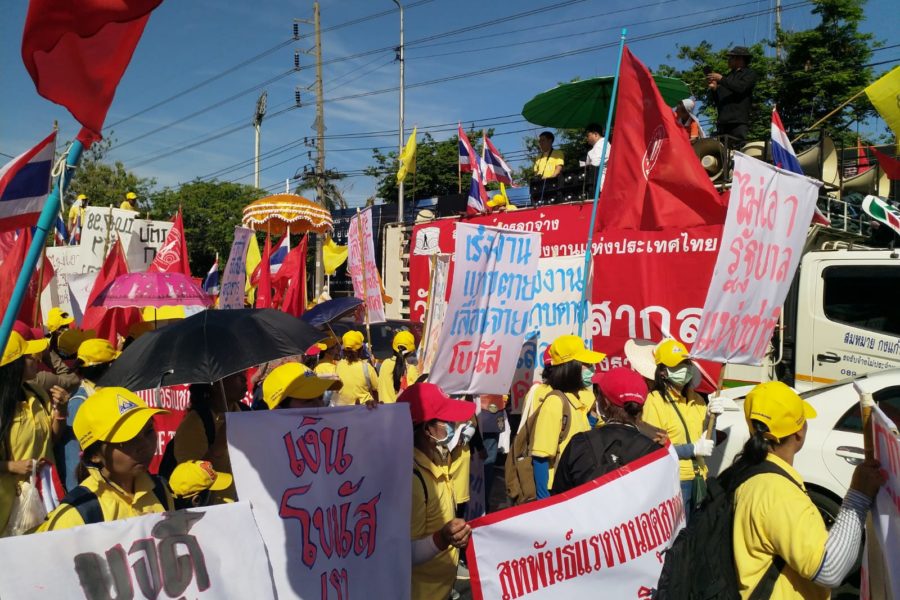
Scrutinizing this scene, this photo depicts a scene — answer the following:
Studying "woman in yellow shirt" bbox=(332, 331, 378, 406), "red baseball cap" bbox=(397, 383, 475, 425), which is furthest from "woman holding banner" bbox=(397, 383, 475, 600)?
"woman in yellow shirt" bbox=(332, 331, 378, 406)

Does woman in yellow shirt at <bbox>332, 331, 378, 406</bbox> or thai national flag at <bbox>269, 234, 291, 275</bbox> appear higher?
thai national flag at <bbox>269, 234, 291, 275</bbox>

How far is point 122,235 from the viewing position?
10.9m

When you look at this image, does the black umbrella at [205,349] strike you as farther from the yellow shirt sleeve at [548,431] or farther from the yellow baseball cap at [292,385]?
the yellow shirt sleeve at [548,431]

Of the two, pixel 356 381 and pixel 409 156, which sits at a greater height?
pixel 409 156

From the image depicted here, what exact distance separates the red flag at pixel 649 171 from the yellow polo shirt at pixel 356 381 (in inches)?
117

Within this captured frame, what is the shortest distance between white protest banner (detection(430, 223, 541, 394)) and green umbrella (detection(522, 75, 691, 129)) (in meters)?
3.92

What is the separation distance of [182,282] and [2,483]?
3043mm

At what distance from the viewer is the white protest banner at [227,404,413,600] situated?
280cm

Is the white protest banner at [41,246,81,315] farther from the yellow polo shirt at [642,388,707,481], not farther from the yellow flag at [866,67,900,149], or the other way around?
the yellow flag at [866,67,900,149]

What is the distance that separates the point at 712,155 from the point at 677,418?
4930mm

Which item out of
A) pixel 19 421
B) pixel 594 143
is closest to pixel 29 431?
pixel 19 421

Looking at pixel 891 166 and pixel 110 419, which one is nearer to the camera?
pixel 110 419

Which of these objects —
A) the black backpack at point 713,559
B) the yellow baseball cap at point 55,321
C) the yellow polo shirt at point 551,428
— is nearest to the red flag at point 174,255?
the yellow baseball cap at point 55,321

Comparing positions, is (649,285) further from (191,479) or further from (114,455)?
(114,455)
